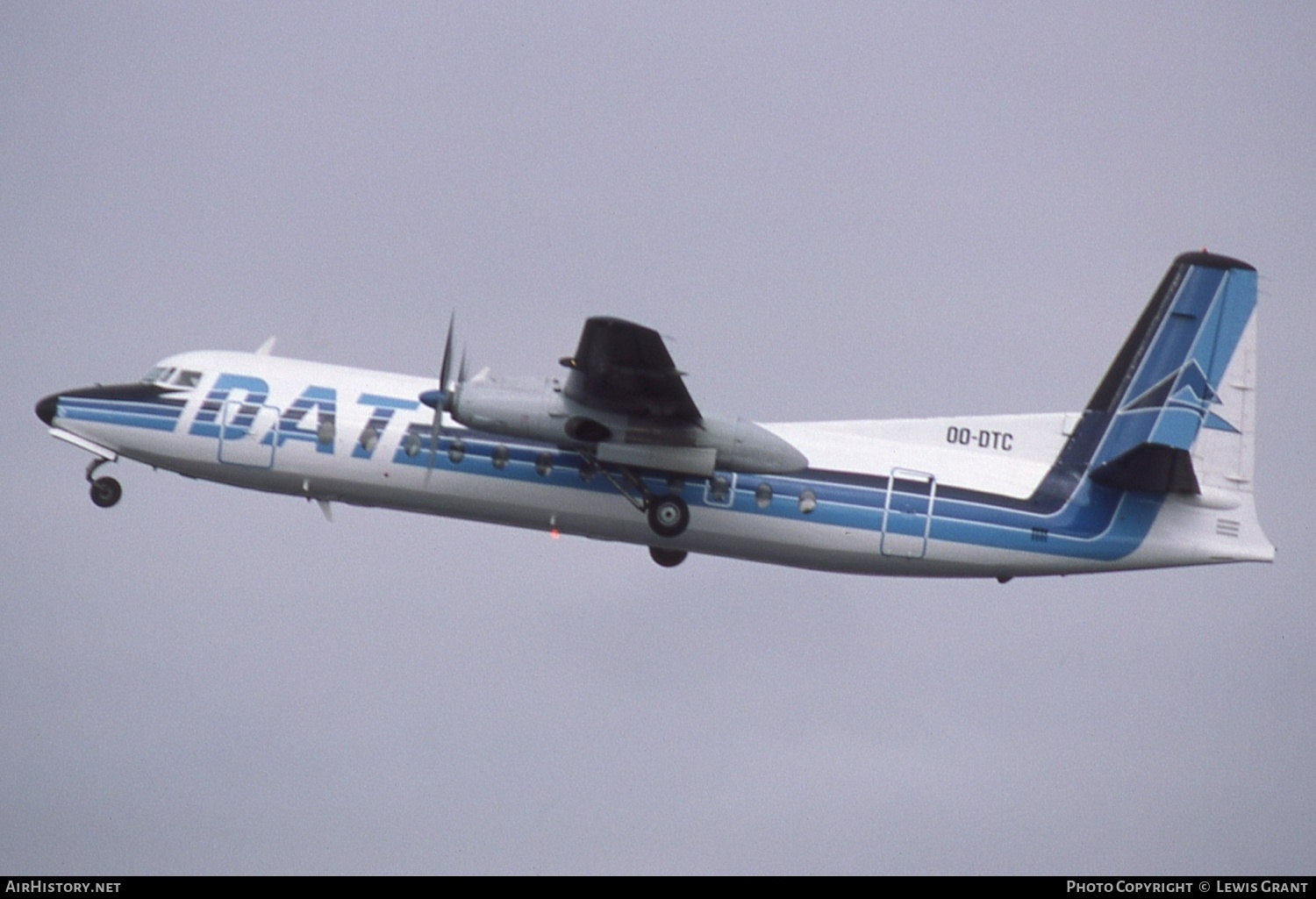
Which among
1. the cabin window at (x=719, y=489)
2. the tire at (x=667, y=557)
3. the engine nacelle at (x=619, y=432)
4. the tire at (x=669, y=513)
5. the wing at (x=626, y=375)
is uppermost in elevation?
the wing at (x=626, y=375)

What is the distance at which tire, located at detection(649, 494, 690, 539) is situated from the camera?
68.3 ft

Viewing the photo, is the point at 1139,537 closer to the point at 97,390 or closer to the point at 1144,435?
the point at 1144,435

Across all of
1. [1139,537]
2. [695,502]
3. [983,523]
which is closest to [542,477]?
[695,502]

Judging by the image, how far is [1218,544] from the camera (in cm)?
2072

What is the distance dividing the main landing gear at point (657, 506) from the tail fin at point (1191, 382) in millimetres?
5029

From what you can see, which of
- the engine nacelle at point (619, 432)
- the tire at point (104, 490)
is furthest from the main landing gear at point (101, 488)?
the engine nacelle at point (619, 432)

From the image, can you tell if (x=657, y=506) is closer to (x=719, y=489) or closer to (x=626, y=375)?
(x=719, y=489)

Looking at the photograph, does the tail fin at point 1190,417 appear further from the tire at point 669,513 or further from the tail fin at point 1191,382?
the tire at point 669,513

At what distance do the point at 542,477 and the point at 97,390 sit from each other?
6004 mm

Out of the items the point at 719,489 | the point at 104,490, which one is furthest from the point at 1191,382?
the point at 104,490

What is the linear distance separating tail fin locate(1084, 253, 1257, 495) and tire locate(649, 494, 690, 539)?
5.00 m

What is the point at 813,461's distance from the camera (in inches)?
830

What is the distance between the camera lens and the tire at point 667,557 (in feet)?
73.9

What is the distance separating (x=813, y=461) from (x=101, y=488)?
929 cm
